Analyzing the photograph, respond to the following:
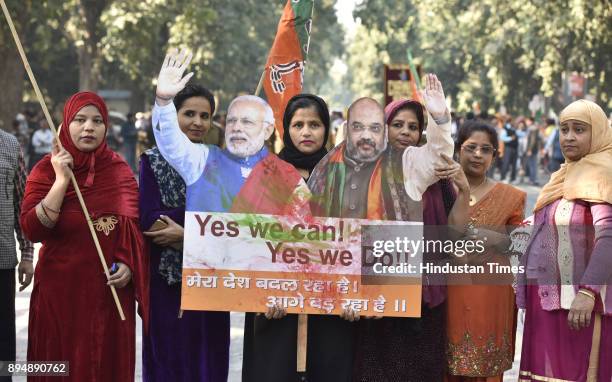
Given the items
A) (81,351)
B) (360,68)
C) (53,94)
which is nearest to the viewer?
(81,351)

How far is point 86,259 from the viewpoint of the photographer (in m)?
5.25

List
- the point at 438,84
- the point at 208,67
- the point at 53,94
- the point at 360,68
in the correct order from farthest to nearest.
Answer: the point at 360,68
the point at 53,94
the point at 208,67
the point at 438,84

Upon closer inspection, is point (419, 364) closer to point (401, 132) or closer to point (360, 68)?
point (401, 132)

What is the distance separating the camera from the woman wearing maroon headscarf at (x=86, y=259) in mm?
5215

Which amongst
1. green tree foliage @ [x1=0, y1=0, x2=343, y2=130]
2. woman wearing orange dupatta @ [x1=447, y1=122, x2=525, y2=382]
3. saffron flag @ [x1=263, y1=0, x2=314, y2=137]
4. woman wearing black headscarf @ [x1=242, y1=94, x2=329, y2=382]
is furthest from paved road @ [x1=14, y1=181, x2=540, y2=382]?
green tree foliage @ [x1=0, y1=0, x2=343, y2=130]

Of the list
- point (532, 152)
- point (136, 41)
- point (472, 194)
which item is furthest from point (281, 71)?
point (532, 152)

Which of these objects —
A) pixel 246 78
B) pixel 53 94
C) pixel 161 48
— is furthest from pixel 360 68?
pixel 161 48

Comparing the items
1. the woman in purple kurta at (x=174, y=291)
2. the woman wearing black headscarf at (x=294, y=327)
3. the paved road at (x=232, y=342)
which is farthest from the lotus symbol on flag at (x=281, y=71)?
the paved road at (x=232, y=342)

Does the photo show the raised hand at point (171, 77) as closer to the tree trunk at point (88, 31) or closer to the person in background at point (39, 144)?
the person in background at point (39, 144)

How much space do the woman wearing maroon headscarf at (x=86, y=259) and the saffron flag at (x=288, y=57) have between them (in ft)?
4.31

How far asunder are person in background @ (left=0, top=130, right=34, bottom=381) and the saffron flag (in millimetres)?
1473

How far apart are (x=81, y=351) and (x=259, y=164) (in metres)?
1.26

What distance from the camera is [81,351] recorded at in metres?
5.27

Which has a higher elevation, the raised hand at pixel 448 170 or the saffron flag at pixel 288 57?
the saffron flag at pixel 288 57
